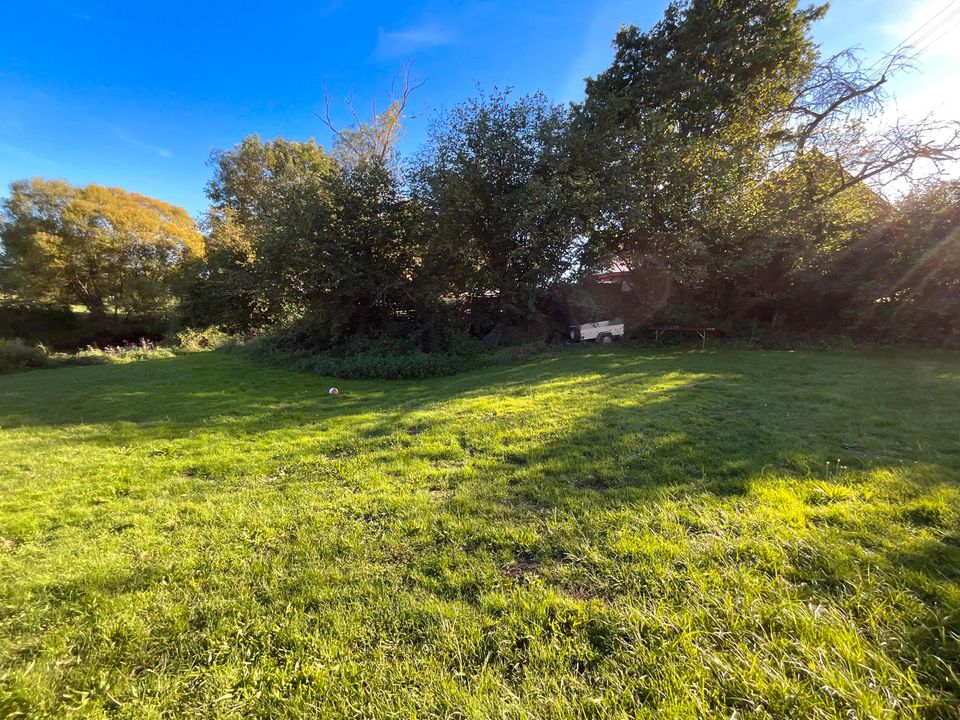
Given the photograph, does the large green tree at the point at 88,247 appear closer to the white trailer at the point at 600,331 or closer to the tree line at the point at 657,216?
→ the tree line at the point at 657,216

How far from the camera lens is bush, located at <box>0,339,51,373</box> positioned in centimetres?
1328

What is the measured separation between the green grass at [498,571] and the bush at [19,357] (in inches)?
524

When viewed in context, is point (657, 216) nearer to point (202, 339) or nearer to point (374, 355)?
point (374, 355)

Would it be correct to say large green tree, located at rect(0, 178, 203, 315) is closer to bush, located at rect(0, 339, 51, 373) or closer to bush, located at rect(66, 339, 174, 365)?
bush, located at rect(66, 339, 174, 365)

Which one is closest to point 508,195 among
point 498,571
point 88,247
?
point 498,571

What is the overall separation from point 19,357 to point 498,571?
67.3 ft

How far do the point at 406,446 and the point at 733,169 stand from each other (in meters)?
12.9

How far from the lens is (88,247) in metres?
24.1

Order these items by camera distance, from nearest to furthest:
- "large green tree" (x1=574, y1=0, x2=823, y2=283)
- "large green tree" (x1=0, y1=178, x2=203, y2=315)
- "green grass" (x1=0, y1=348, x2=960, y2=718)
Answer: "green grass" (x1=0, y1=348, x2=960, y2=718) < "large green tree" (x1=574, y1=0, x2=823, y2=283) < "large green tree" (x1=0, y1=178, x2=203, y2=315)

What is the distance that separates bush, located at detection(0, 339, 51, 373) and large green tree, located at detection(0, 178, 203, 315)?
10398 mm

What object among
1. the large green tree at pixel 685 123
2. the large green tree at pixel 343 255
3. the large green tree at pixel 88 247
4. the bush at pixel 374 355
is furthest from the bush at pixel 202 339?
the large green tree at pixel 685 123

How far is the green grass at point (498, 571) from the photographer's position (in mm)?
1568

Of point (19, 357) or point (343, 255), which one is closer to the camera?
point (343, 255)

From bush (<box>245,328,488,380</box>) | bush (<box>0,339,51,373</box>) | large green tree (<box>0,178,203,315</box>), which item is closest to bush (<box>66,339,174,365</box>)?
bush (<box>0,339,51,373</box>)
